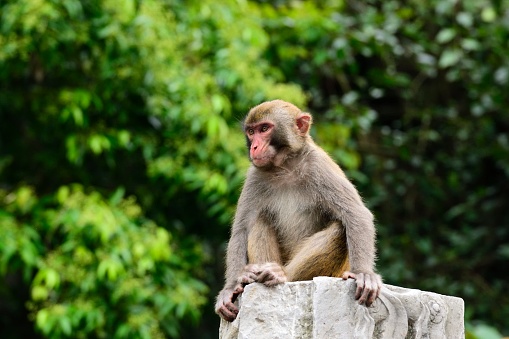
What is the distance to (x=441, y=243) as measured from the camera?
13.7 meters

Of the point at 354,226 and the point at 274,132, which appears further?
the point at 274,132

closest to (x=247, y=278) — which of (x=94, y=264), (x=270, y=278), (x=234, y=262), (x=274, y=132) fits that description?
(x=270, y=278)

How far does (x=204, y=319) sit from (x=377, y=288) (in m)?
7.65

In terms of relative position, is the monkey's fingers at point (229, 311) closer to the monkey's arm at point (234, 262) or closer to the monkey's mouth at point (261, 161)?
the monkey's arm at point (234, 262)

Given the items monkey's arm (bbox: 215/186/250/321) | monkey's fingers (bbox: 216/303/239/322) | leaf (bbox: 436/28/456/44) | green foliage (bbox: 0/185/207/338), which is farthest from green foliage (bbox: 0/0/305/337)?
monkey's fingers (bbox: 216/303/239/322)

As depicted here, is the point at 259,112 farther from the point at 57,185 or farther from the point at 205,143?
the point at 57,185

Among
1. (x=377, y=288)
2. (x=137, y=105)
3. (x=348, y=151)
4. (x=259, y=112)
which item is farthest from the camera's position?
(x=348, y=151)

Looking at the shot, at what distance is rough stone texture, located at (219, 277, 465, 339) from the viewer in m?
4.84

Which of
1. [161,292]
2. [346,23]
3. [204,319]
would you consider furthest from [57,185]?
[346,23]

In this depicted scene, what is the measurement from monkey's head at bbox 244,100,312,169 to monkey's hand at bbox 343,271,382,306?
1303mm

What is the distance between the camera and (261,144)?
6043 mm

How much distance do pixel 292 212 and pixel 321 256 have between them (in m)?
0.53

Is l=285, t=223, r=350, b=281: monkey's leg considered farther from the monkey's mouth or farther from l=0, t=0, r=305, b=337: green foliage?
l=0, t=0, r=305, b=337: green foliage

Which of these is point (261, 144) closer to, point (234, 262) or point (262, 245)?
point (262, 245)
